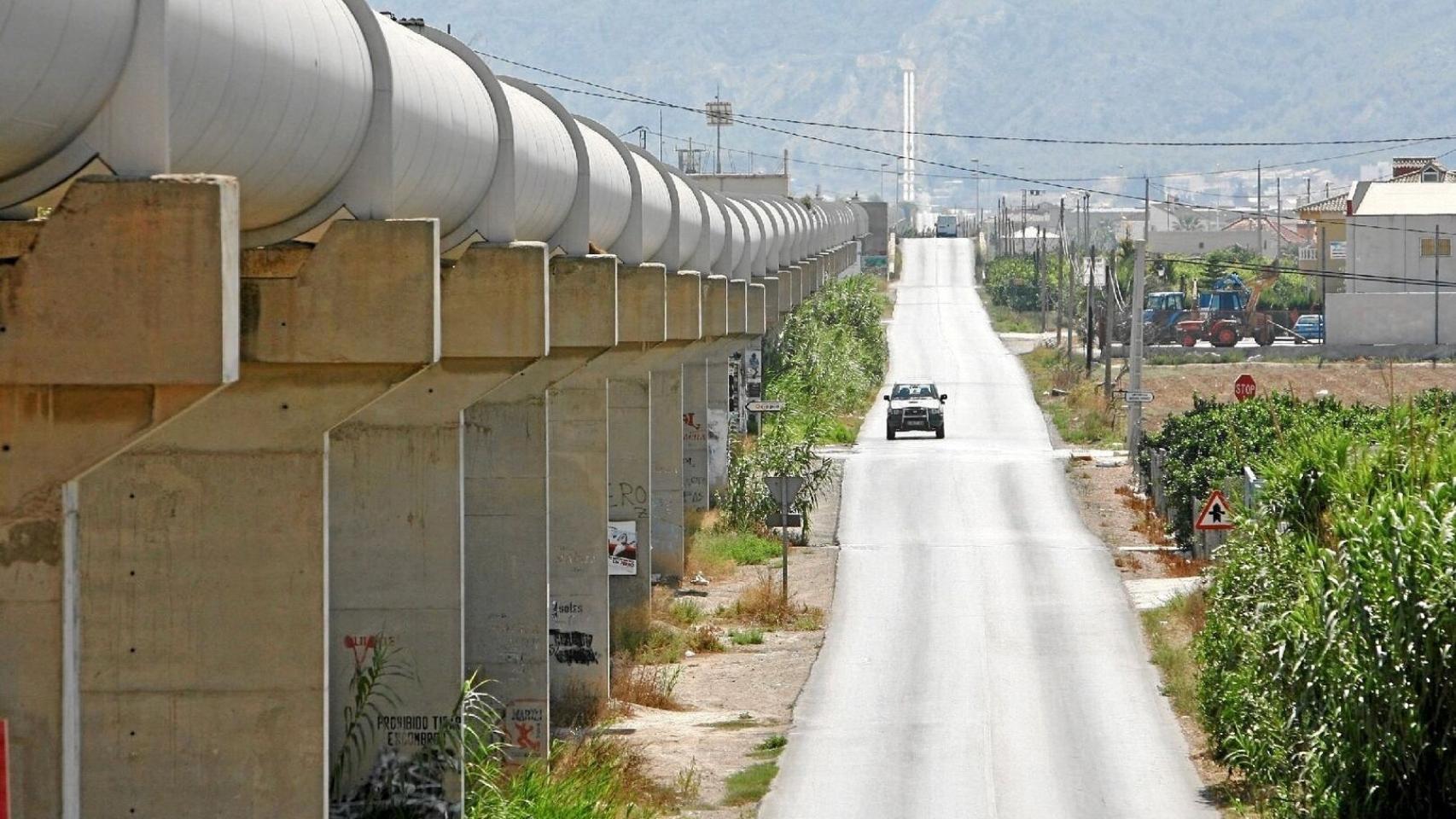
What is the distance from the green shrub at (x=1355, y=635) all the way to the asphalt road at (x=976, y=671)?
264cm

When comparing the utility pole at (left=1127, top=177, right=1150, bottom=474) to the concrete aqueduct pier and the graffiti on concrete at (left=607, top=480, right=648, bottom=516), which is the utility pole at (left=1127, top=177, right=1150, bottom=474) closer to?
the graffiti on concrete at (left=607, top=480, right=648, bottom=516)

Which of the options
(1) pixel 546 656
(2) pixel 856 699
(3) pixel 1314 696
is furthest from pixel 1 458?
(2) pixel 856 699

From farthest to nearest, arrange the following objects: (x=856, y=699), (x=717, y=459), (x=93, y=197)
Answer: (x=717, y=459), (x=856, y=699), (x=93, y=197)

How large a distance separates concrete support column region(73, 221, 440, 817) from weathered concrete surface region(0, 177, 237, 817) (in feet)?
10.2

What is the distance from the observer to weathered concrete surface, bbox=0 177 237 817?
8.52 meters

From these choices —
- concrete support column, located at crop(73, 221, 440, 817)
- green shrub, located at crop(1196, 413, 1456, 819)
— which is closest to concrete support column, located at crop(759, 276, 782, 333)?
green shrub, located at crop(1196, 413, 1456, 819)

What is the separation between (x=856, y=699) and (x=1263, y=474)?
295 inches

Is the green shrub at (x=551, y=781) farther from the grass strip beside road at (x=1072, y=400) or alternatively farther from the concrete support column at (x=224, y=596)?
the grass strip beside road at (x=1072, y=400)

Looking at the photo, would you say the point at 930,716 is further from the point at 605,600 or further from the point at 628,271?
the point at 628,271

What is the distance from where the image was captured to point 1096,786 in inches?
877

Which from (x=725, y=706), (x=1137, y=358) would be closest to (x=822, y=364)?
(x=1137, y=358)

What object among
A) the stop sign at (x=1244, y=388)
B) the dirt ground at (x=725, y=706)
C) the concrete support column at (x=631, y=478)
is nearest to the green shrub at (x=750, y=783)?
the dirt ground at (x=725, y=706)

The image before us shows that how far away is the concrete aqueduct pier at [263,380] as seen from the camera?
860 cm

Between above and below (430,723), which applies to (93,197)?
above
